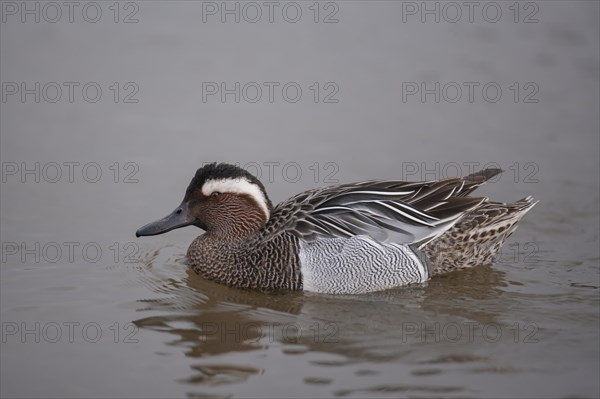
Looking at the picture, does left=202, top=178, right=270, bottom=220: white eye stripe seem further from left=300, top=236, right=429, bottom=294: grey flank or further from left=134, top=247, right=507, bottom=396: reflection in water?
left=134, top=247, right=507, bottom=396: reflection in water

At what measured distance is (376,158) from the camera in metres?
11.3

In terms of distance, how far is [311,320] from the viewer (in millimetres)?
8102

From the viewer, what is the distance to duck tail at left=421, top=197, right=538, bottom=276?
921 cm

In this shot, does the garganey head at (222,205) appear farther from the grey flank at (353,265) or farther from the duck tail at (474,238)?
the duck tail at (474,238)

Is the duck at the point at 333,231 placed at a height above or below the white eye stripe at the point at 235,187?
below

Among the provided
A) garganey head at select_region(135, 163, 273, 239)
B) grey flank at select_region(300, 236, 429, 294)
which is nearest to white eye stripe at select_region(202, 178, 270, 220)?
garganey head at select_region(135, 163, 273, 239)

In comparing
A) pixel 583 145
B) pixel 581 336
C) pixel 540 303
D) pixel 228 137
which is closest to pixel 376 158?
pixel 228 137

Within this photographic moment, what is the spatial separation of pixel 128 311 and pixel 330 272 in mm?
1820

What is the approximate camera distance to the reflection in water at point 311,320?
7324 millimetres

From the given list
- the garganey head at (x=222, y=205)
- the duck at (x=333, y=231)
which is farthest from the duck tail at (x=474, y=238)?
the garganey head at (x=222, y=205)

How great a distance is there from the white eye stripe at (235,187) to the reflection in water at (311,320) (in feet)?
2.81

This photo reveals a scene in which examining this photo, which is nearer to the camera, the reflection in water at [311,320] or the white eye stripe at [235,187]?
the reflection in water at [311,320]

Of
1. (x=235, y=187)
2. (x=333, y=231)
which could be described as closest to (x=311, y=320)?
(x=333, y=231)

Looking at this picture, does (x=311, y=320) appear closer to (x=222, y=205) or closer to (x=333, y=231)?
(x=333, y=231)
